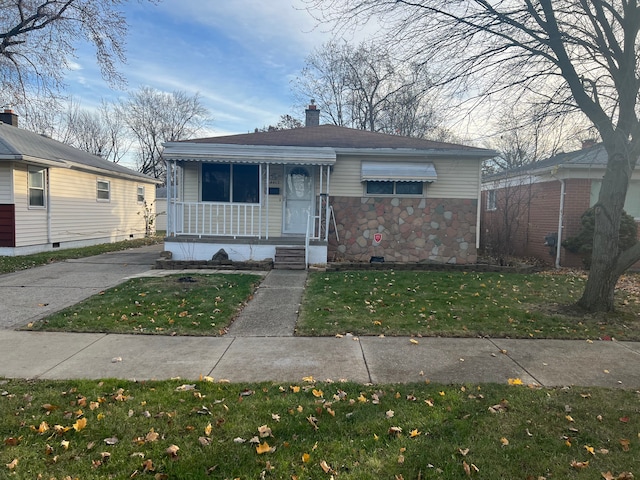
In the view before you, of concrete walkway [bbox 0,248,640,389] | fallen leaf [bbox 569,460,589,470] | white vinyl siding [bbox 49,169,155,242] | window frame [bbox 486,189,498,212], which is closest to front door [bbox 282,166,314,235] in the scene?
concrete walkway [bbox 0,248,640,389]

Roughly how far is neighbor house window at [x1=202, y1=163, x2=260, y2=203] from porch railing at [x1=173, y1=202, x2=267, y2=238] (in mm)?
327

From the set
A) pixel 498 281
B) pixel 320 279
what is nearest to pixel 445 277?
pixel 498 281

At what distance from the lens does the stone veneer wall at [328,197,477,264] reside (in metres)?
11.2

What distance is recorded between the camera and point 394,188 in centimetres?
1123

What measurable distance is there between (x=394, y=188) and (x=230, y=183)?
4.59 metres

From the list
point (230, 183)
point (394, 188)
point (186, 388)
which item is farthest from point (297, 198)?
point (186, 388)

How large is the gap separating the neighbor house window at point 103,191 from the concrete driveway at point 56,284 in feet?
19.9

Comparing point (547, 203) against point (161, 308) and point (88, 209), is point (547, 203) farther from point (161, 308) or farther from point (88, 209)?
point (88, 209)

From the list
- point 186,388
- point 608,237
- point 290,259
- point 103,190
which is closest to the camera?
point 186,388

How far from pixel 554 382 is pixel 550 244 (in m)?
9.32

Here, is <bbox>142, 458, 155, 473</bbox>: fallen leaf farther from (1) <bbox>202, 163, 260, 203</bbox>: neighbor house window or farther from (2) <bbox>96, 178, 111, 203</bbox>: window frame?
(2) <bbox>96, 178, 111, 203</bbox>: window frame

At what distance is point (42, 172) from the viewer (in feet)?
43.2

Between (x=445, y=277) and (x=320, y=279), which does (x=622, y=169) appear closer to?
(x=445, y=277)

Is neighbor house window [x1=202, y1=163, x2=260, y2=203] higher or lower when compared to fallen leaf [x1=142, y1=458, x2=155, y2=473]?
higher
